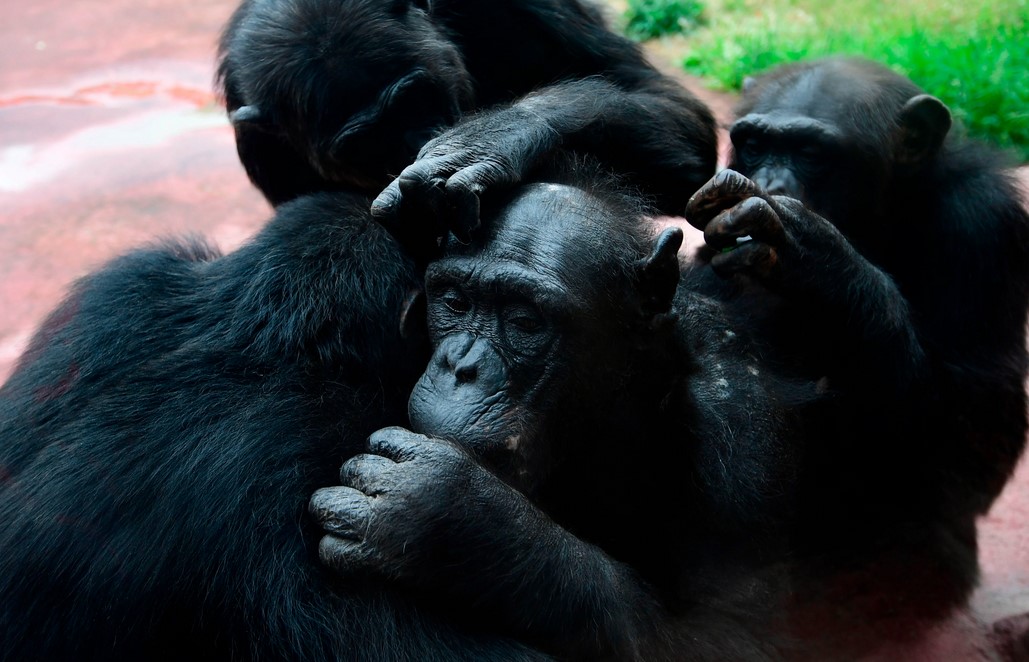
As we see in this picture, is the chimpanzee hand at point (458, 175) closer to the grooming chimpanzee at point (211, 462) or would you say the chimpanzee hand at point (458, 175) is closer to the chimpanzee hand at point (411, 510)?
the grooming chimpanzee at point (211, 462)

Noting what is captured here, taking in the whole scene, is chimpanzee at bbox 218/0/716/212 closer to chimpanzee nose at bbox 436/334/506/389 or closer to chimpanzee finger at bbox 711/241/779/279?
chimpanzee finger at bbox 711/241/779/279

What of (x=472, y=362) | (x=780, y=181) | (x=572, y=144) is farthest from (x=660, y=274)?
(x=780, y=181)

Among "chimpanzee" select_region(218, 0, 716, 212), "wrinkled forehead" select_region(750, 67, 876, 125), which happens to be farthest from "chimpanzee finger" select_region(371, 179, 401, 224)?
"wrinkled forehead" select_region(750, 67, 876, 125)

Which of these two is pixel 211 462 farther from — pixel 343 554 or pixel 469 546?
pixel 469 546

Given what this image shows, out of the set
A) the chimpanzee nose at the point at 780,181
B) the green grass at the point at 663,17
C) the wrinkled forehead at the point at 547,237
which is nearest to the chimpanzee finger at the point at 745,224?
the wrinkled forehead at the point at 547,237

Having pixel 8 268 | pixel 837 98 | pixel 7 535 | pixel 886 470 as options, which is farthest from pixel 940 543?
pixel 8 268

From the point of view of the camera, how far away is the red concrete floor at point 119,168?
3.80 meters

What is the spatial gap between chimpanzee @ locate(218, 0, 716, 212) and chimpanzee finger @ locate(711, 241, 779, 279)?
561 millimetres

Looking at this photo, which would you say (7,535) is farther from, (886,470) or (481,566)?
(886,470)

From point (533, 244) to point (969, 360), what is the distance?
1.66 metres

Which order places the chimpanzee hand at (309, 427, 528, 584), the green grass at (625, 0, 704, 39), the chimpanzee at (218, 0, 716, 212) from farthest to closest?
the green grass at (625, 0, 704, 39) → the chimpanzee at (218, 0, 716, 212) → the chimpanzee hand at (309, 427, 528, 584)

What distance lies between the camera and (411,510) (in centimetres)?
215

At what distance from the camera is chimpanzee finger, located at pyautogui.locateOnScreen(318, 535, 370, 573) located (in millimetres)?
2150

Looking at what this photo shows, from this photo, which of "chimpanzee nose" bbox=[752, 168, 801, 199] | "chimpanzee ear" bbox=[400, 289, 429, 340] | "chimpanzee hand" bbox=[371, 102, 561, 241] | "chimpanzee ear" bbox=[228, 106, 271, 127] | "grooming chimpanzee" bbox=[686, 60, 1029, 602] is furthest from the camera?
"chimpanzee ear" bbox=[228, 106, 271, 127]
